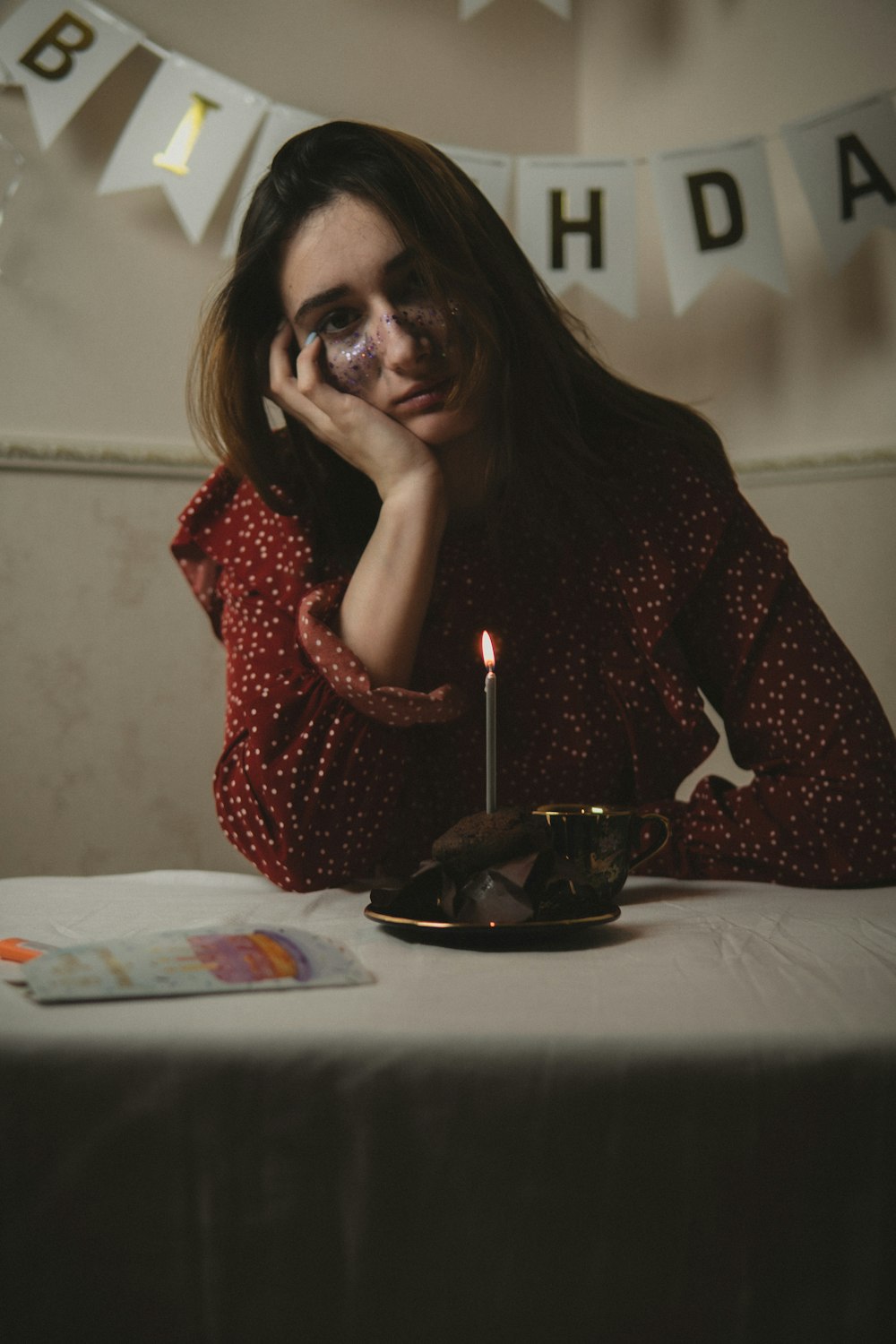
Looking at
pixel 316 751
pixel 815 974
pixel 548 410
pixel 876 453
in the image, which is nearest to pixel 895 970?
pixel 815 974

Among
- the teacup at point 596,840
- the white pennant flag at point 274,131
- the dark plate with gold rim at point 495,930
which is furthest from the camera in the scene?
the white pennant flag at point 274,131

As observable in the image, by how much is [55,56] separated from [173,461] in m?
0.61

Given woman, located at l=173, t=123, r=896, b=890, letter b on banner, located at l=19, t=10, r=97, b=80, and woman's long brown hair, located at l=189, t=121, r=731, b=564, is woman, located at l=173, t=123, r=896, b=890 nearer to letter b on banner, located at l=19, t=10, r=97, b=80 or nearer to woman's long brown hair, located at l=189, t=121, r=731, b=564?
woman's long brown hair, located at l=189, t=121, r=731, b=564

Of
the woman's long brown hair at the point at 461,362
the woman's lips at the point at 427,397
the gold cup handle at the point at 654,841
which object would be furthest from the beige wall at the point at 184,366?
the gold cup handle at the point at 654,841

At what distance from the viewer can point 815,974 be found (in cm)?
50

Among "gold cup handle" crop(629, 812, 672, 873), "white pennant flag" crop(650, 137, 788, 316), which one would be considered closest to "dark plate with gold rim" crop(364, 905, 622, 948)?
"gold cup handle" crop(629, 812, 672, 873)

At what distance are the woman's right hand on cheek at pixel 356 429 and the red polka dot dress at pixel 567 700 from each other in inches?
4.3

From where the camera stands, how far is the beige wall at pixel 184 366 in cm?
165

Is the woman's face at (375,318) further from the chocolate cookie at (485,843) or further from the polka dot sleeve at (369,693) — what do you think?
the chocolate cookie at (485,843)

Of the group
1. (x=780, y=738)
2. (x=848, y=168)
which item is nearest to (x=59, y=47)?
(x=848, y=168)

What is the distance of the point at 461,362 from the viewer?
1037 millimetres

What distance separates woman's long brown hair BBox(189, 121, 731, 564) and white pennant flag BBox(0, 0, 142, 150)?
23.2 inches

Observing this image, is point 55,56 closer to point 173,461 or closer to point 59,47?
point 59,47

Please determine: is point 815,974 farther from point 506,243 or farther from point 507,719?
point 506,243
